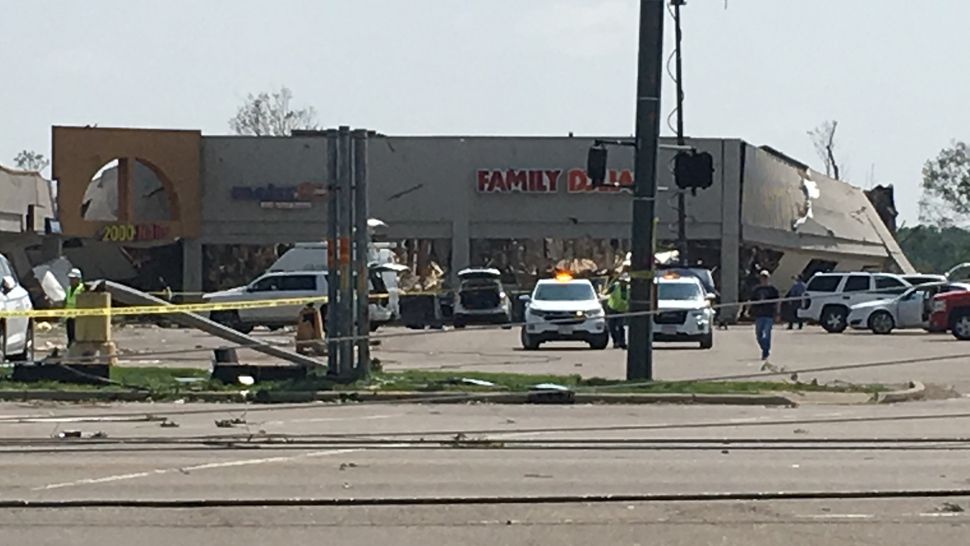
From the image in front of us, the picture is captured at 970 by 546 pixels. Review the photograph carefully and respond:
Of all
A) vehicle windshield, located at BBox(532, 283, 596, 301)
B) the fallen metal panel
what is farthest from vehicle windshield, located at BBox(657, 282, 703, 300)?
the fallen metal panel

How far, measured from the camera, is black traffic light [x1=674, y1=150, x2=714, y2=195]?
22375 mm

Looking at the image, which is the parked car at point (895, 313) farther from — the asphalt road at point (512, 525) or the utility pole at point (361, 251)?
the asphalt road at point (512, 525)

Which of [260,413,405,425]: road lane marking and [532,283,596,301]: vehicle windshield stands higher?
[532,283,596,301]: vehicle windshield

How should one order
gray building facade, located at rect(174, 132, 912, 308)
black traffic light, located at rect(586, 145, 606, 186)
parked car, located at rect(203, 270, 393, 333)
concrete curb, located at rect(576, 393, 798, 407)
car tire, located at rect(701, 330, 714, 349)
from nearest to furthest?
concrete curb, located at rect(576, 393, 798, 407)
black traffic light, located at rect(586, 145, 606, 186)
car tire, located at rect(701, 330, 714, 349)
parked car, located at rect(203, 270, 393, 333)
gray building facade, located at rect(174, 132, 912, 308)

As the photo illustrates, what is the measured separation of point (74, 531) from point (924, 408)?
41.8ft

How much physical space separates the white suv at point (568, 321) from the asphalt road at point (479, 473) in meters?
→ 15.4

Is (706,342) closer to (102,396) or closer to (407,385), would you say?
(407,385)

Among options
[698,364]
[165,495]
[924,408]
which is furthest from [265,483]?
[698,364]

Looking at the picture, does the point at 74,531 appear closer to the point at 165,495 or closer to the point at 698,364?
the point at 165,495

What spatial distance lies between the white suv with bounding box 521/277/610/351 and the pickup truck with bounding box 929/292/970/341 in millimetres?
9513

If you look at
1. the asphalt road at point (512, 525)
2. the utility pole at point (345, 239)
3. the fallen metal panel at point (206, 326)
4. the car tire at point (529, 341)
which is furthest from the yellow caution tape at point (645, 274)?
the car tire at point (529, 341)

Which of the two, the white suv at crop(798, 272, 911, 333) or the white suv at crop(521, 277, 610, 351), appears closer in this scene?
the white suv at crop(521, 277, 610, 351)

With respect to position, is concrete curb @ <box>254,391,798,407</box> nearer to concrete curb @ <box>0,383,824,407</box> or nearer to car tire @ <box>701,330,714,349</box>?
concrete curb @ <box>0,383,824,407</box>

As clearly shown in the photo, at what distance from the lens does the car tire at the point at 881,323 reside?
4416 cm
